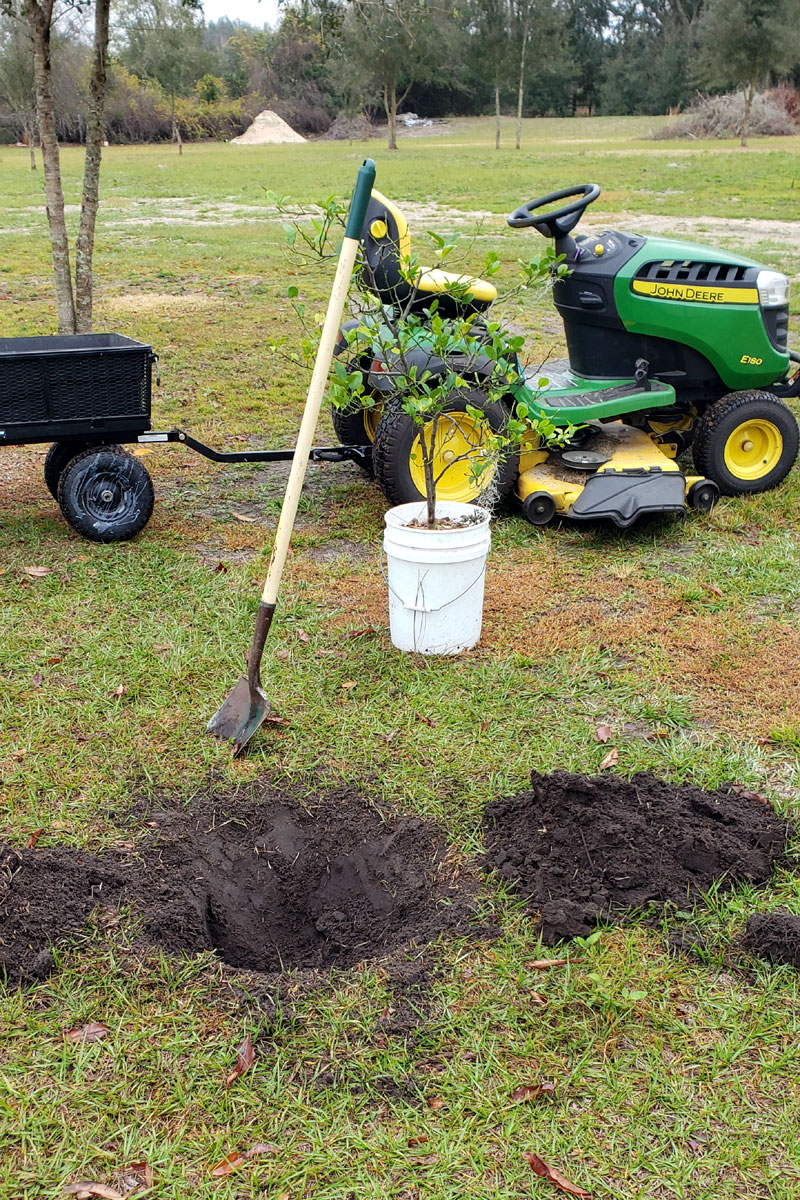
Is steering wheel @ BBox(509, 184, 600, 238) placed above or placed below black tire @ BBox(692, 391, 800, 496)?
above

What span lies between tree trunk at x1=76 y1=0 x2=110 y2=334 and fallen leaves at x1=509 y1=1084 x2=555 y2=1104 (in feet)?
21.4

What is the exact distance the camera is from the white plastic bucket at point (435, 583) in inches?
148

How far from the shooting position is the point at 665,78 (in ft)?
201

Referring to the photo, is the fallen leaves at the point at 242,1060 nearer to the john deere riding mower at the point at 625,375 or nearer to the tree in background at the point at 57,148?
the john deere riding mower at the point at 625,375

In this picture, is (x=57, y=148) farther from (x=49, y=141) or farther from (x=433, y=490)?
(x=433, y=490)

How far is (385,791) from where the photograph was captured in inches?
124

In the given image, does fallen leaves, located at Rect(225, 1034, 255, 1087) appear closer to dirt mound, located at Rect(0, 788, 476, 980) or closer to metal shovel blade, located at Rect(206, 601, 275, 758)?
dirt mound, located at Rect(0, 788, 476, 980)

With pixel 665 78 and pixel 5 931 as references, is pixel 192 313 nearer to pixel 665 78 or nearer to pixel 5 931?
pixel 5 931

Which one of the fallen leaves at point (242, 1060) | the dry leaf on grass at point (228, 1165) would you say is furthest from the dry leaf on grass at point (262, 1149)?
the fallen leaves at point (242, 1060)

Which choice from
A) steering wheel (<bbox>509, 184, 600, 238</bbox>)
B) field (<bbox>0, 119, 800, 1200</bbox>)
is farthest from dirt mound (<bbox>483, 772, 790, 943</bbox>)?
steering wheel (<bbox>509, 184, 600, 238</bbox>)

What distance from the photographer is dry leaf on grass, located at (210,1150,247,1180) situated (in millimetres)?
2020

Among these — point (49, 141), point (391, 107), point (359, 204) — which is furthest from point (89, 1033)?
point (391, 107)

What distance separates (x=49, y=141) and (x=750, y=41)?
3991cm

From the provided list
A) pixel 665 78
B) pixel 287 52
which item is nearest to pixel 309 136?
pixel 287 52
